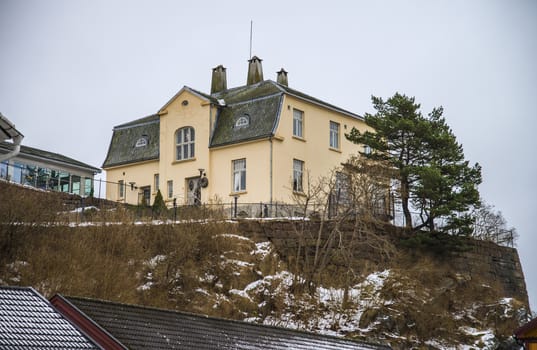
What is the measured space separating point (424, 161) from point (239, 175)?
8461 mm

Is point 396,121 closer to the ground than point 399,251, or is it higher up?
higher up

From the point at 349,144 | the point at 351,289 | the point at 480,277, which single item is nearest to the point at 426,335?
the point at 351,289

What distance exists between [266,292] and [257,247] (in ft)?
8.47

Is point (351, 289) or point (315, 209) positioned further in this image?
point (315, 209)

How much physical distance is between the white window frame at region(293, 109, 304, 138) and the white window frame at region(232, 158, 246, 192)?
2.86 m

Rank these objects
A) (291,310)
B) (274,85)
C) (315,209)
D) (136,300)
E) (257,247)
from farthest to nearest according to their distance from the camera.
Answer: (274,85) < (315,209) < (257,247) < (291,310) < (136,300)

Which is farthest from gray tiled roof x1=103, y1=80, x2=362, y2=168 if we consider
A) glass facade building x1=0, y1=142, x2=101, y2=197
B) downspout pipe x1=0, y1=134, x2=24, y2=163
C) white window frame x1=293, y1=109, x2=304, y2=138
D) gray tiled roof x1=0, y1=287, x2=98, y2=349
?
gray tiled roof x1=0, y1=287, x2=98, y2=349

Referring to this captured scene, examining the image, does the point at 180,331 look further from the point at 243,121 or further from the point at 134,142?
the point at 134,142

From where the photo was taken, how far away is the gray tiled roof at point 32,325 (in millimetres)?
16547

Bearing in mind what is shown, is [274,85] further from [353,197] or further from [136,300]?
[136,300]

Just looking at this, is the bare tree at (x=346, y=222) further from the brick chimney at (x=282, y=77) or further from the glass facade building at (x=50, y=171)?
the glass facade building at (x=50, y=171)

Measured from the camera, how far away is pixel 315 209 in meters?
42.0

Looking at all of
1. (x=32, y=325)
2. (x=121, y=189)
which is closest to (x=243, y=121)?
(x=121, y=189)

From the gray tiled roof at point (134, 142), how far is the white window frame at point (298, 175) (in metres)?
7.77
